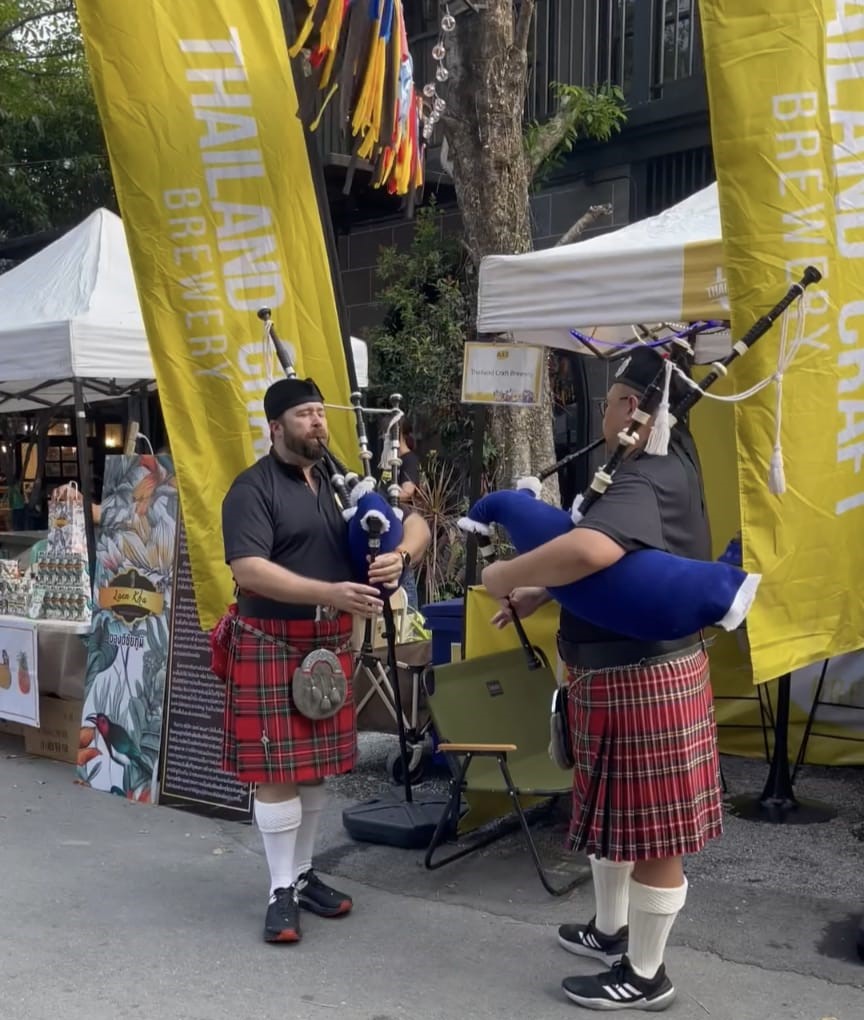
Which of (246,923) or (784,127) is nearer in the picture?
(784,127)

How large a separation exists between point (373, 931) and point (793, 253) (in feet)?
8.25

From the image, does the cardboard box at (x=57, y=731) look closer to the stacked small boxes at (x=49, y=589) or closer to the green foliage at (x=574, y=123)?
the stacked small boxes at (x=49, y=589)

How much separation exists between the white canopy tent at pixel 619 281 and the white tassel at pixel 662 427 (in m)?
1.31

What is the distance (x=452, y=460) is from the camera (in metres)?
10.6

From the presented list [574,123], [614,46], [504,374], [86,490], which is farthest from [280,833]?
[614,46]

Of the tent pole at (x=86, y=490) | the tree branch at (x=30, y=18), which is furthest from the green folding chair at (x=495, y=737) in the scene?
the tree branch at (x=30, y=18)

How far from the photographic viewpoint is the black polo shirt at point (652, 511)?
9.20ft

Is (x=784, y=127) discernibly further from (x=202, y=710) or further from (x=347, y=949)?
(x=202, y=710)

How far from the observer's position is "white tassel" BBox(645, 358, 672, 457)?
9.57 ft

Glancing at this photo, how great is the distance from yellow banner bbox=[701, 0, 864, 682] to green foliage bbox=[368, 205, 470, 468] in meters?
6.70

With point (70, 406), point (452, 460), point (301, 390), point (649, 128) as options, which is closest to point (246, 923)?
point (301, 390)

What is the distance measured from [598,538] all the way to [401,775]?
2784 millimetres

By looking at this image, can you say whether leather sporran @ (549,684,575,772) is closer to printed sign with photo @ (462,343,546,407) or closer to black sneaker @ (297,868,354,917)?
black sneaker @ (297,868,354,917)

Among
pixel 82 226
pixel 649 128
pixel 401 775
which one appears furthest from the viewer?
pixel 649 128
